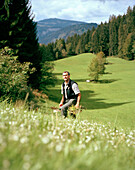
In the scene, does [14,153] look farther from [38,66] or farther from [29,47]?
[38,66]

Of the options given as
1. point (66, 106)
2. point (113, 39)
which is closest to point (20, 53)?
point (66, 106)

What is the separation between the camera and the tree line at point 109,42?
115000 millimetres

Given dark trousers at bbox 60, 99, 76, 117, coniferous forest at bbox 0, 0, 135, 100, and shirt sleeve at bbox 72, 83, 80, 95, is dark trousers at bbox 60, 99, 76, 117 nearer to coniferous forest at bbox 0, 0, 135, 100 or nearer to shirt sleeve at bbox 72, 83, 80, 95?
shirt sleeve at bbox 72, 83, 80, 95

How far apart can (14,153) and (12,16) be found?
67.5ft

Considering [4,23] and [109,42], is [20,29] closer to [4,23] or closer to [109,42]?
[4,23]

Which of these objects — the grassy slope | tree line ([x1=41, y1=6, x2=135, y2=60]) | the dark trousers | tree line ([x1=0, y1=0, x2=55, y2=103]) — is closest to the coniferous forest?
tree line ([x1=0, y1=0, x2=55, y2=103])

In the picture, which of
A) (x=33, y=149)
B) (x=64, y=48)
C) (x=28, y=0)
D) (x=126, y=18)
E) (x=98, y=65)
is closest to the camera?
(x=33, y=149)

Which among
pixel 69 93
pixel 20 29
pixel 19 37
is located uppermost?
pixel 20 29

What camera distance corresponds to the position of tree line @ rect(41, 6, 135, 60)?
377 feet

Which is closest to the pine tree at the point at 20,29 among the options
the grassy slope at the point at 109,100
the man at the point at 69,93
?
the grassy slope at the point at 109,100

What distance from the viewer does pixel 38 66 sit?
24562 millimetres

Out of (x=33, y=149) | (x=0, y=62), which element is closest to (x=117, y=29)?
(x=0, y=62)

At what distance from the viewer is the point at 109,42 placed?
129750 millimetres

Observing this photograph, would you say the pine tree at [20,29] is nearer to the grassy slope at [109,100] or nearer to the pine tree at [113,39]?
the grassy slope at [109,100]
